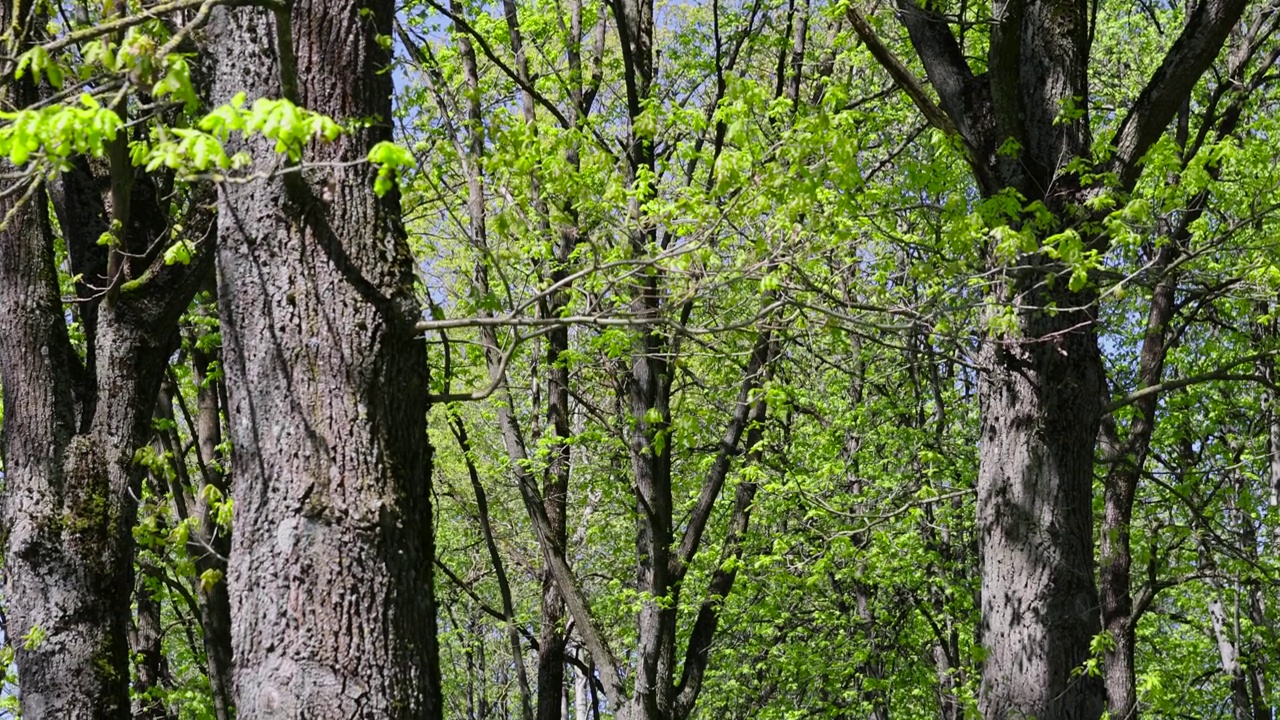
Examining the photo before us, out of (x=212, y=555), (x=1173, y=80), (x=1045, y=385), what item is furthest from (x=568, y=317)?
(x=212, y=555)

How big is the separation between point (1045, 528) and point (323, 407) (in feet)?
13.5

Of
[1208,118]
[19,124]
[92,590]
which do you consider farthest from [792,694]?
[19,124]

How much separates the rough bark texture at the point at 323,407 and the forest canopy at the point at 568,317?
1cm

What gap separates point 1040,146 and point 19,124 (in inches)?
206

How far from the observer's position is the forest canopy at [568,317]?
3281 millimetres

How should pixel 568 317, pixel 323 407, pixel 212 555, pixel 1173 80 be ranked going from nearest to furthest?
pixel 323 407, pixel 568 317, pixel 1173 80, pixel 212 555

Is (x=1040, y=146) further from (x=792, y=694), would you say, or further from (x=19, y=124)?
(x=792, y=694)

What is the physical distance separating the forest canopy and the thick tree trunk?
0.06ft

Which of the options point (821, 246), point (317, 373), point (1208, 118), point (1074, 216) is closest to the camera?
point (317, 373)

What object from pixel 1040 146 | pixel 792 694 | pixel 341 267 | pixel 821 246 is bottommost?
pixel 792 694

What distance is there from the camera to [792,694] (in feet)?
55.8

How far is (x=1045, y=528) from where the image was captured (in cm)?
598

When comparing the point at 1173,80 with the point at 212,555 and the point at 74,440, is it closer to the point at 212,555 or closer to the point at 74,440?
the point at 74,440

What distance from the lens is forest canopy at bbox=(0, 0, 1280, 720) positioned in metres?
3.28
